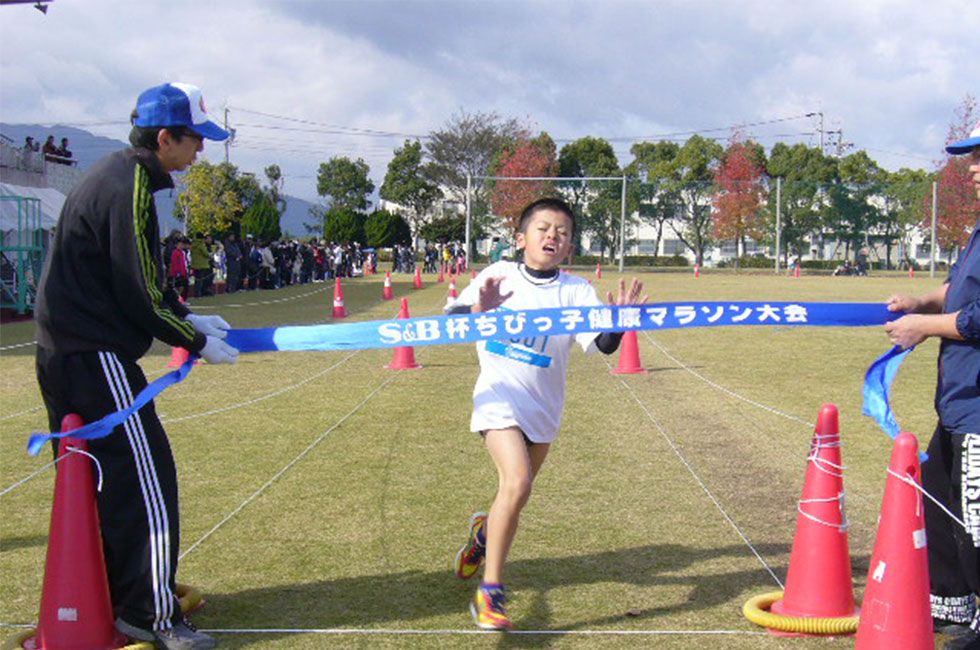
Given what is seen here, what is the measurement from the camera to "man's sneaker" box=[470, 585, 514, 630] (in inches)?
166

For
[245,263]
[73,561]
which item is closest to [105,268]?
[73,561]

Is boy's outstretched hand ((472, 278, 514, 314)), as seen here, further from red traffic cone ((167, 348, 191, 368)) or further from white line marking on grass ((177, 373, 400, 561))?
red traffic cone ((167, 348, 191, 368))

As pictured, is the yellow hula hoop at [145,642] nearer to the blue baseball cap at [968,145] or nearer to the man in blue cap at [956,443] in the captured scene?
the man in blue cap at [956,443]

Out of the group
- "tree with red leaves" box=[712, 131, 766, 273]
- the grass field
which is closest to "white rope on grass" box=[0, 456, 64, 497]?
the grass field

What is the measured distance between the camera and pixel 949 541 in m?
4.14

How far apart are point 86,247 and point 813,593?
335 centimetres

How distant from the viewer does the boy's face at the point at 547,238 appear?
452 centimetres

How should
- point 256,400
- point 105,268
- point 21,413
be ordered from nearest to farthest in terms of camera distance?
point 105,268, point 21,413, point 256,400

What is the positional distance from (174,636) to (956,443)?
322cm

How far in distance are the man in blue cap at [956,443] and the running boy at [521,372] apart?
1.26 metres

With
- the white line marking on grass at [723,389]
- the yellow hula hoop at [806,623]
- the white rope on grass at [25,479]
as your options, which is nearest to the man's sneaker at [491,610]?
the yellow hula hoop at [806,623]

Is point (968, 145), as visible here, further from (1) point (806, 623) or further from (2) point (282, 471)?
(2) point (282, 471)

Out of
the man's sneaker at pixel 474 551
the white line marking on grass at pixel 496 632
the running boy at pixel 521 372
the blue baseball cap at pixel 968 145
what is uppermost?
the blue baseball cap at pixel 968 145

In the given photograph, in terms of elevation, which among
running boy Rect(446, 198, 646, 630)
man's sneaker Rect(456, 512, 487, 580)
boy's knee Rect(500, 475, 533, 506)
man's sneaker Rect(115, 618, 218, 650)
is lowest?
man's sneaker Rect(115, 618, 218, 650)
